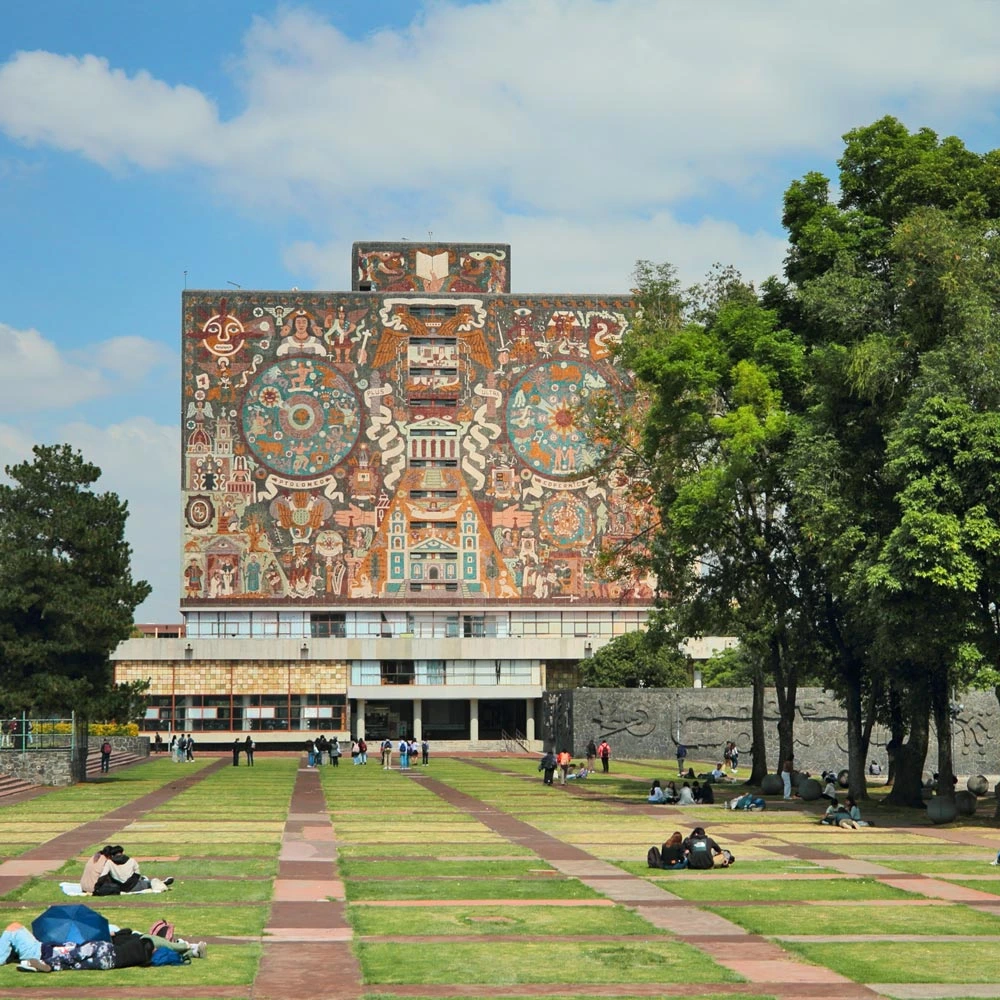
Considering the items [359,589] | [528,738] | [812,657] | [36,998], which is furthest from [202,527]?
[36,998]

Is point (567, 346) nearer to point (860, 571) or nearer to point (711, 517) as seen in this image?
point (711, 517)

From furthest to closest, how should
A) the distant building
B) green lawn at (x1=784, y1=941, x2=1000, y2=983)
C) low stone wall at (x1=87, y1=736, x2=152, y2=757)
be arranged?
the distant building < low stone wall at (x1=87, y1=736, x2=152, y2=757) < green lawn at (x1=784, y1=941, x2=1000, y2=983)

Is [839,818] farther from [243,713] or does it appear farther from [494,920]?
Result: [243,713]

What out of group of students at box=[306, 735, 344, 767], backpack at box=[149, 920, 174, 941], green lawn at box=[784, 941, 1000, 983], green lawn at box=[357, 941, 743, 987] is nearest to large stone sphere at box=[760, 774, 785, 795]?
group of students at box=[306, 735, 344, 767]

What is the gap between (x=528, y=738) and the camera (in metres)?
98.6

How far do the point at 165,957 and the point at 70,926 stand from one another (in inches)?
41.0

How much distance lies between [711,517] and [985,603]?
9.36 metres

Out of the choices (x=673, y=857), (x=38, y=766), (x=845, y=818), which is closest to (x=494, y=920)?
(x=673, y=857)

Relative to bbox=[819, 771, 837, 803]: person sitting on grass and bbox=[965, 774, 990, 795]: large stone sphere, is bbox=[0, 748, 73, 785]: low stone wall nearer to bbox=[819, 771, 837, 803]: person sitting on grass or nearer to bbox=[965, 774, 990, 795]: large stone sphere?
bbox=[819, 771, 837, 803]: person sitting on grass

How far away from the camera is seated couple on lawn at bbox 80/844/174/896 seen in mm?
20906

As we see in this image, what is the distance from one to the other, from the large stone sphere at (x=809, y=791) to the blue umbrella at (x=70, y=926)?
102 ft

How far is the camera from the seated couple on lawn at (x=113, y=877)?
2091 centimetres

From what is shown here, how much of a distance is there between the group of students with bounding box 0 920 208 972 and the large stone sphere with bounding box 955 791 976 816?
83.2ft

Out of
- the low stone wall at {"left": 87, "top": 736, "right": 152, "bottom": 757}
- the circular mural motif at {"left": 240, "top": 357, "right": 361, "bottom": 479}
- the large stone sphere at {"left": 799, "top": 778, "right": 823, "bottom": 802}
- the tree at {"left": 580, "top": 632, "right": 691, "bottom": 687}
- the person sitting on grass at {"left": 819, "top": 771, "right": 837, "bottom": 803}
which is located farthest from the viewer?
the circular mural motif at {"left": 240, "top": 357, "right": 361, "bottom": 479}
